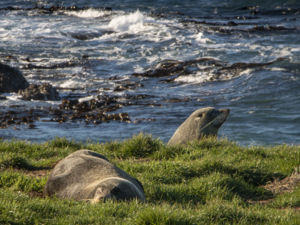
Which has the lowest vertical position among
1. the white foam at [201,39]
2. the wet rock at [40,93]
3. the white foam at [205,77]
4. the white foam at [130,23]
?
the white foam at [205,77]

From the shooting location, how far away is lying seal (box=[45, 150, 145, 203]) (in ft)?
19.4

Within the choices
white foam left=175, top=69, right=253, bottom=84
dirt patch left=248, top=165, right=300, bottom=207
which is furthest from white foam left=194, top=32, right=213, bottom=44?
dirt patch left=248, top=165, right=300, bottom=207

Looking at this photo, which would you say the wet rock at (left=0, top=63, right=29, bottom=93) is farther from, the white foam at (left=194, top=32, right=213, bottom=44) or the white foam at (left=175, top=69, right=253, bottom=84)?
the white foam at (left=194, top=32, right=213, bottom=44)

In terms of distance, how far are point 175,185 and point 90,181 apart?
150 cm

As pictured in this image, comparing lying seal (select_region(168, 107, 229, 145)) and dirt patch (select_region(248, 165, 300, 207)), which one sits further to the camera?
lying seal (select_region(168, 107, 229, 145))

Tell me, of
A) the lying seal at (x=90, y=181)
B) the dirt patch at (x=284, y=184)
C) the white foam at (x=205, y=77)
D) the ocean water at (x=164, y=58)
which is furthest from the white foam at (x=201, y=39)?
the lying seal at (x=90, y=181)

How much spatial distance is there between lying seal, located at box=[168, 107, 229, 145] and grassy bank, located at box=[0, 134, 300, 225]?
1314 millimetres

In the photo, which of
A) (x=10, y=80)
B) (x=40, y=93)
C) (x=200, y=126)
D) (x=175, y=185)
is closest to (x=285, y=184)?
(x=175, y=185)

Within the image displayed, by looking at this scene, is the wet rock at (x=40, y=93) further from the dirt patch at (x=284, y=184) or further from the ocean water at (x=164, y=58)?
the dirt patch at (x=284, y=184)

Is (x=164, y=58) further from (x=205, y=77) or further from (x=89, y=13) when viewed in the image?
(x=89, y=13)

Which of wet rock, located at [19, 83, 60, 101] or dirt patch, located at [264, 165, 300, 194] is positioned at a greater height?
dirt patch, located at [264, 165, 300, 194]

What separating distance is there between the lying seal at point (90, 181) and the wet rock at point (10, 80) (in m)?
13.2

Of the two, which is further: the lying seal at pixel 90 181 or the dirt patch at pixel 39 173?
the dirt patch at pixel 39 173

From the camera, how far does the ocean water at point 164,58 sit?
1647cm
